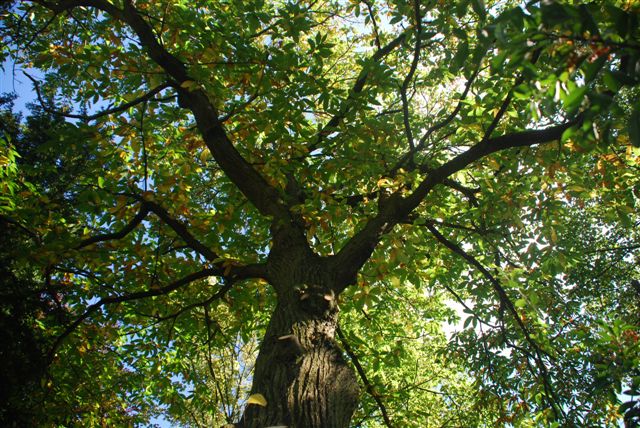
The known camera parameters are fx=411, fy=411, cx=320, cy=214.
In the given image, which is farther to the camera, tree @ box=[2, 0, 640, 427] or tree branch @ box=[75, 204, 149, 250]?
tree branch @ box=[75, 204, 149, 250]

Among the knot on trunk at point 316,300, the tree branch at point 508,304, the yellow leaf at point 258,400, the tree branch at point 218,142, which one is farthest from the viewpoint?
the tree branch at point 218,142

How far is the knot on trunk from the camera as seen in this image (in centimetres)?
306

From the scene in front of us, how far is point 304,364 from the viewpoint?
8.77ft

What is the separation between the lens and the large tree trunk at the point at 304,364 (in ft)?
8.06

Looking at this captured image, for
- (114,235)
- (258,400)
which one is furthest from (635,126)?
(114,235)

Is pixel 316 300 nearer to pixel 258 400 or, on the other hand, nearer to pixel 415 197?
pixel 258 400

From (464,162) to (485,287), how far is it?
71.4 inches

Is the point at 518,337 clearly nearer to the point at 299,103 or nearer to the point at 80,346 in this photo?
the point at 299,103

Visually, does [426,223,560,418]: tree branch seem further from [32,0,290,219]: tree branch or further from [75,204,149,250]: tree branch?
[75,204,149,250]: tree branch

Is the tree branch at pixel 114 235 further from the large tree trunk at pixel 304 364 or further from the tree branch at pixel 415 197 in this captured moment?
the tree branch at pixel 415 197

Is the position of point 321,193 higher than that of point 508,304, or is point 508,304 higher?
point 321,193

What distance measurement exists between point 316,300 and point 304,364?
0.54m

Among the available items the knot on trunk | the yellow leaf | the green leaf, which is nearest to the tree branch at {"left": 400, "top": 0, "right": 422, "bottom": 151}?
the green leaf

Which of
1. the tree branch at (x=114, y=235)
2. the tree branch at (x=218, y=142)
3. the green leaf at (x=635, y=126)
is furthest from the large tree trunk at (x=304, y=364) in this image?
the green leaf at (x=635, y=126)
